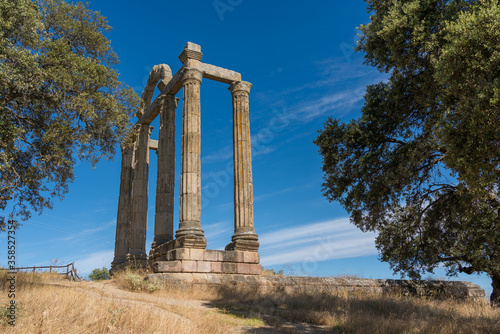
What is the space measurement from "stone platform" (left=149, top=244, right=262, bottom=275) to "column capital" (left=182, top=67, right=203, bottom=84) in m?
8.75

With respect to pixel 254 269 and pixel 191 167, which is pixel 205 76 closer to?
pixel 191 167

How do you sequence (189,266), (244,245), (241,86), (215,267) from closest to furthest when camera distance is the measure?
1. (189,266)
2. (215,267)
3. (244,245)
4. (241,86)

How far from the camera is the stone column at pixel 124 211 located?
29214mm

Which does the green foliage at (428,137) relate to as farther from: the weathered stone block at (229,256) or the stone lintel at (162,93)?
the stone lintel at (162,93)

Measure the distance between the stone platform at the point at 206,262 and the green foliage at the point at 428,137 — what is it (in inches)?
249

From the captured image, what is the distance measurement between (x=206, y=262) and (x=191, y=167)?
4776mm

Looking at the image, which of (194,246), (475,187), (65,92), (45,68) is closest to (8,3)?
(45,68)

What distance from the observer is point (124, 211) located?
97.6ft

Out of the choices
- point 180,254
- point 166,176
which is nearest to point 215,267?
point 180,254

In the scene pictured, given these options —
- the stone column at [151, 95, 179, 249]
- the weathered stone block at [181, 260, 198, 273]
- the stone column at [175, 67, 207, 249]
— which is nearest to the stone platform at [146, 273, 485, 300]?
the weathered stone block at [181, 260, 198, 273]

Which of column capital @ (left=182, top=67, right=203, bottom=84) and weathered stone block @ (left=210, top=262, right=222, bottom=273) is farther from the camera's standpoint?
column capital @ (left=182, top=67, right=203, bottom=84)

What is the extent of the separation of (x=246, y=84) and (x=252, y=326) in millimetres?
15640

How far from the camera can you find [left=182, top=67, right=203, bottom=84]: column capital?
2116 centimetres

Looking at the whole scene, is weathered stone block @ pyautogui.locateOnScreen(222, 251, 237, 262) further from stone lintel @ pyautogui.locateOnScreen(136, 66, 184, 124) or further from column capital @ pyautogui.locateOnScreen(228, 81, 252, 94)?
stone lintel @ pyautogui.locateOnScreen(136, 66, 184, 124)
